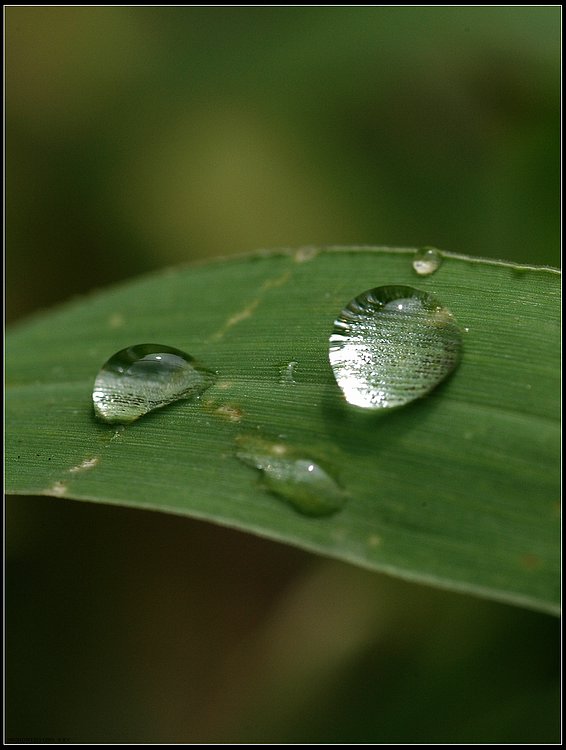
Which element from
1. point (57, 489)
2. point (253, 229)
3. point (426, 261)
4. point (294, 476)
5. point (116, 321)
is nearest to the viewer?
point (294, 476)

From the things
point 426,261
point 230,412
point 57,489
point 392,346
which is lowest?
point 57,489

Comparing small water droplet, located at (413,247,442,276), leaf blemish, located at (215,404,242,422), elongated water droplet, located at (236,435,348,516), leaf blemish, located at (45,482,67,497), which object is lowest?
leaf blemish, located at (45,482,67,497)

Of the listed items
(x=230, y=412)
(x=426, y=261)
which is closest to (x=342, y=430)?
(x=230, y=412)

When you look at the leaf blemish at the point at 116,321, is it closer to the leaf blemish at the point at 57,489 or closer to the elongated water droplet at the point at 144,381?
the elongated water droplet at the point at 144,381

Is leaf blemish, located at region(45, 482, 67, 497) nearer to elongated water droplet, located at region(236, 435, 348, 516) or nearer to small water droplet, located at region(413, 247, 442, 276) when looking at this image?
elongated water droplet, located at region(236, 435, 348, 516)

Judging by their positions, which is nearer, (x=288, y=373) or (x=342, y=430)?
(x=342, y=430)

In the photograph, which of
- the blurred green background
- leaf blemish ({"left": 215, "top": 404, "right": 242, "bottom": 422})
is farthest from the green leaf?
the blurred green background

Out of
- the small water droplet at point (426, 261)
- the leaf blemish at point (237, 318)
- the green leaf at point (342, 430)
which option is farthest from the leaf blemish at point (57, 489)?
the small water droplet at point (426, 261)

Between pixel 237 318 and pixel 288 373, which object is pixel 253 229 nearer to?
pixel 237 318
